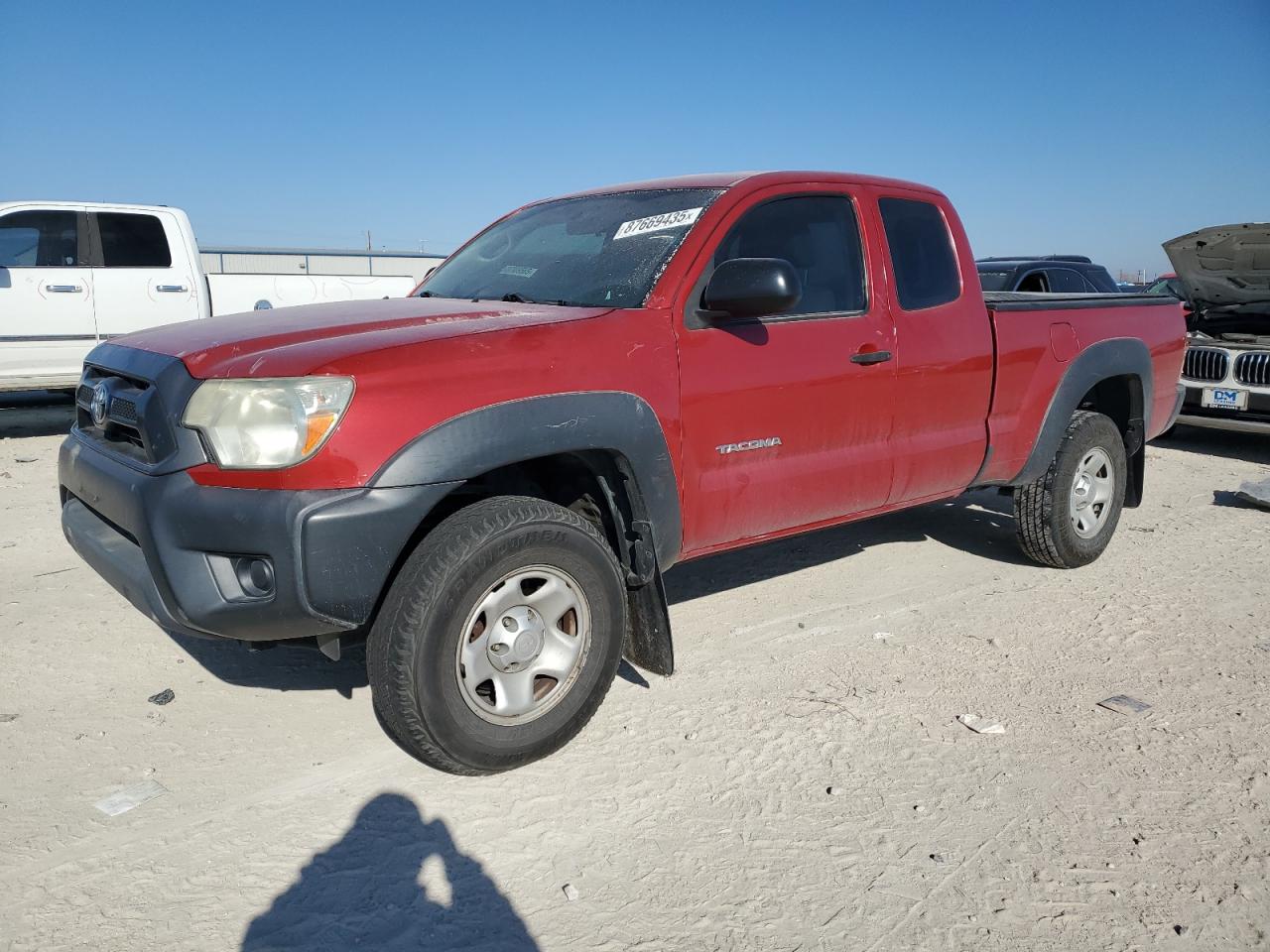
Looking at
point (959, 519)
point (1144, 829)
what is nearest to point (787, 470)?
point (1144, 829)

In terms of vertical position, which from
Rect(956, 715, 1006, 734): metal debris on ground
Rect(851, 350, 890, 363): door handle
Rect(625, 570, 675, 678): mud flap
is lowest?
Rect(956, 715, 1006, 734): metal debris on ground

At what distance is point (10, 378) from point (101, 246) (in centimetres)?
143

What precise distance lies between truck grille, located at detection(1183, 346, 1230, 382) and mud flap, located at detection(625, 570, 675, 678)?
285 inches

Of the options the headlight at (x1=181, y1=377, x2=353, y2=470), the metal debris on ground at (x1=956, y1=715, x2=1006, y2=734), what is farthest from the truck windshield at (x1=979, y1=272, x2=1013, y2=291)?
the headlight at (x1=181, y1=377, x2=353, y2=470)

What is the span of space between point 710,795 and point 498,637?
2.64ft

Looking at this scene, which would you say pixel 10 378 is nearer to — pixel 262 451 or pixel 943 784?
pixel 262 451

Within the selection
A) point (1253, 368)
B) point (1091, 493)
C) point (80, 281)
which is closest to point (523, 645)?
point (1091, 493)

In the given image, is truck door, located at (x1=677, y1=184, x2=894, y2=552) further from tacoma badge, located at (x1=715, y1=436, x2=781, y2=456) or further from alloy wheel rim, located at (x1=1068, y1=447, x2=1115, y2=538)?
alloy wheel rim, located at (x1=1068, y1=447, x2=1115, y2=538)

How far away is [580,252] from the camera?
3.68 m

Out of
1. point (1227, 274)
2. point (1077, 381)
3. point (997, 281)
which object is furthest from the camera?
point (997, 281)

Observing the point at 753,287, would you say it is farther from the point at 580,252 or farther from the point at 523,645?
the point at 523,645

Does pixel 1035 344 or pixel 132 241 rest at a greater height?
pixel 132 241

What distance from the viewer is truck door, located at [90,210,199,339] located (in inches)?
338

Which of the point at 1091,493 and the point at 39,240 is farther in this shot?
the point at 39,240
